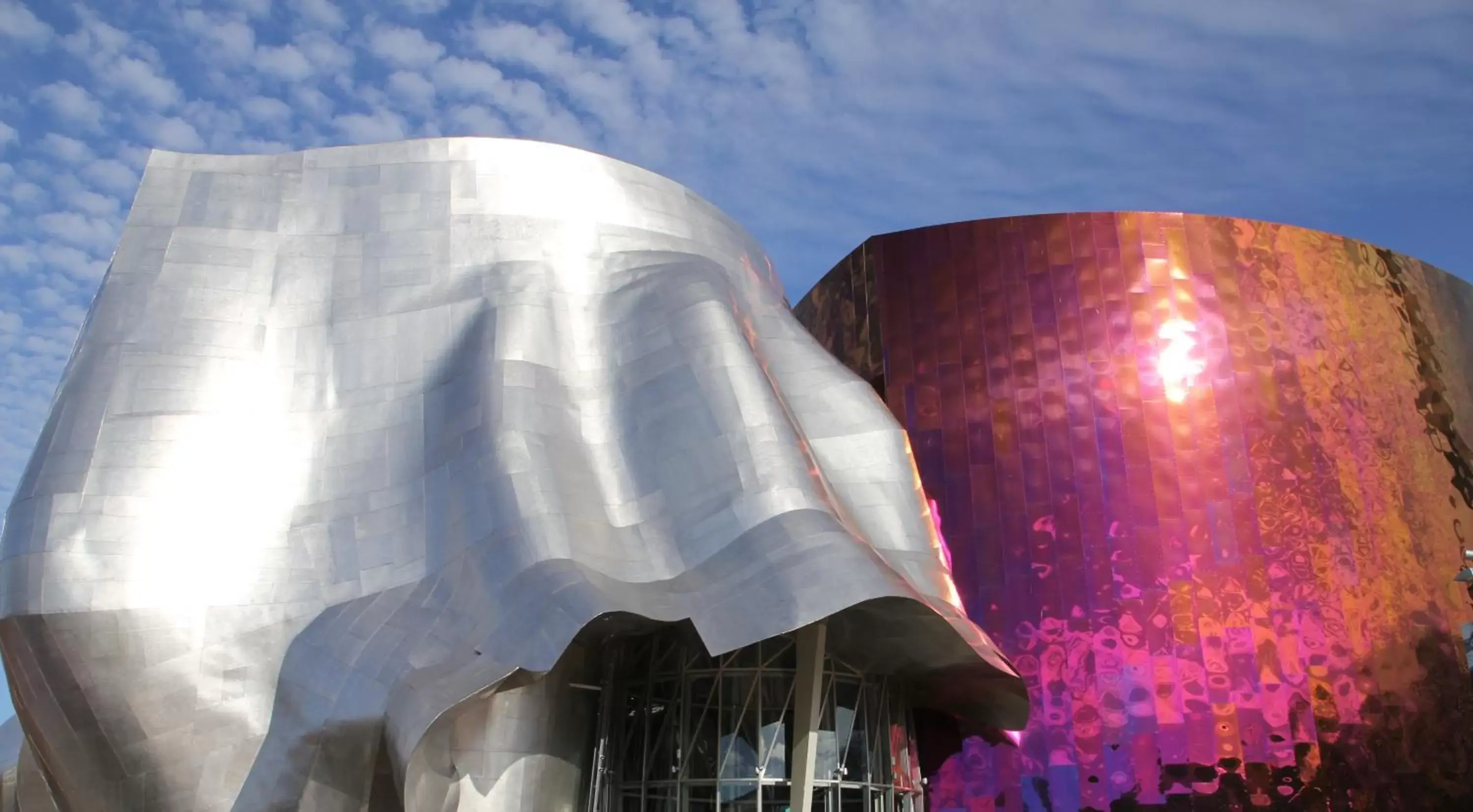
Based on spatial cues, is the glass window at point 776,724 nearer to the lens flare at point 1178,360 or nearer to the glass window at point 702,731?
the glass window at point 702,731

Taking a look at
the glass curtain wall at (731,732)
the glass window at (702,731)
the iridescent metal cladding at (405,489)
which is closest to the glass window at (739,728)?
the glass curtain wall at (731,732)

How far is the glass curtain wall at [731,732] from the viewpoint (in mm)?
15648

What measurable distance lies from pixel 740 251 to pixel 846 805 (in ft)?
29.5

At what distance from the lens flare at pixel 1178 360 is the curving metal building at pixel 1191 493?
0.05 metres

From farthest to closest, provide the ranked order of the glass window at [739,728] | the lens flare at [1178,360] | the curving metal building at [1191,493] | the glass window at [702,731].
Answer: the lens flare at [1178,360] → the curving metal building at [1191,493] → the glass window at [702,731] → the glass window at [739,728]

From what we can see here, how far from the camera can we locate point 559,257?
1745 centimetres

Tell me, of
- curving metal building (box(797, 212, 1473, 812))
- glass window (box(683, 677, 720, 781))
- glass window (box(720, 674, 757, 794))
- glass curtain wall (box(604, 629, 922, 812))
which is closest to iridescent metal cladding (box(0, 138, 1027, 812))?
glass curtain wall (box(604, 629, 922, 812))

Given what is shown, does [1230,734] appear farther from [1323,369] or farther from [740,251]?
[740,251]

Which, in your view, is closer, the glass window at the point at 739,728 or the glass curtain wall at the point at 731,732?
the glass window at the point at 739,728

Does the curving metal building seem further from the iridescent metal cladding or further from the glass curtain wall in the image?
the glass curtain wall

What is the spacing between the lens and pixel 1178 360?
21.3m

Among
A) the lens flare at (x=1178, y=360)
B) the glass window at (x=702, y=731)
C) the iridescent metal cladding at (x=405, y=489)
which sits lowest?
the glass window at (x=702, y=731)

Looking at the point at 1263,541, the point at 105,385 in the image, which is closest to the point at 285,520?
the point at 105,385

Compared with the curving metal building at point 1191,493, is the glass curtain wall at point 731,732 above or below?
below
